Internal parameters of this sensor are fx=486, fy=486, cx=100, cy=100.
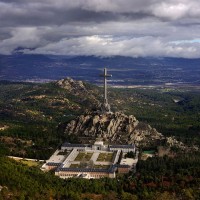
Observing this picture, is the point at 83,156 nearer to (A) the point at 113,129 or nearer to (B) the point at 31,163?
(B) the point at 31,163

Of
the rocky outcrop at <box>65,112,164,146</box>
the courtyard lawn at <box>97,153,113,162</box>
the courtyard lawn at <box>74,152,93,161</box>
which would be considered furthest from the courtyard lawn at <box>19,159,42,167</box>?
the rocky outcrop at <box>65,112,164,146</box>

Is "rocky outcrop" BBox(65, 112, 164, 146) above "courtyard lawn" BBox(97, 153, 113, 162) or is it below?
above

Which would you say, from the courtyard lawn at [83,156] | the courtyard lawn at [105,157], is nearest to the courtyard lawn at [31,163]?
the courtyard lawn at [83,156]

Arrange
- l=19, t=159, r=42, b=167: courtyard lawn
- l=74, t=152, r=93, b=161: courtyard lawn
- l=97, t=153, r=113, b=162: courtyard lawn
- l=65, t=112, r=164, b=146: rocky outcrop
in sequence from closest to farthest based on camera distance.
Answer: l=19, t=159, r=42, b=167: courtyard lawn
l=97, t=153, r=113, b=162: courtyard lawn
l=74, t=152, r=93, b=161: courtyard lawn
l=65, t=112, r=164, b=146: rocky outcrop

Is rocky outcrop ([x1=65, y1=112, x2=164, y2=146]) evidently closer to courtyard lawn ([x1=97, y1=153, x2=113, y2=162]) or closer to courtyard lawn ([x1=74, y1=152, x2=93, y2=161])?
A: courtyard lawn ([x1=97, y1=153, x2=113, y2=162])

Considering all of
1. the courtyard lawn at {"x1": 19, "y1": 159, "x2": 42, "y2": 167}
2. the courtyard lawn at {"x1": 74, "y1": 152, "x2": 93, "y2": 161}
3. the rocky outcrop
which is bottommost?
the courtyard lawn at {"x1": 74, "y1": 152, "x2": 93, "y2": 161}

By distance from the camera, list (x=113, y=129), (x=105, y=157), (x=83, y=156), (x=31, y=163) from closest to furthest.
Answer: (x=31, y=163), (x=105, y=157), (x=83, y=156), (x=113, y=129)

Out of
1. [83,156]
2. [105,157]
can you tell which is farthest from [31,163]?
[105,157]

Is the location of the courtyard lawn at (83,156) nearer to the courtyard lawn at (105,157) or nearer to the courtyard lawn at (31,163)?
the courtyard lawn at (105,157)

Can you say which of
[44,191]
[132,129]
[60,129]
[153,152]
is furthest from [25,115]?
[44,191]
